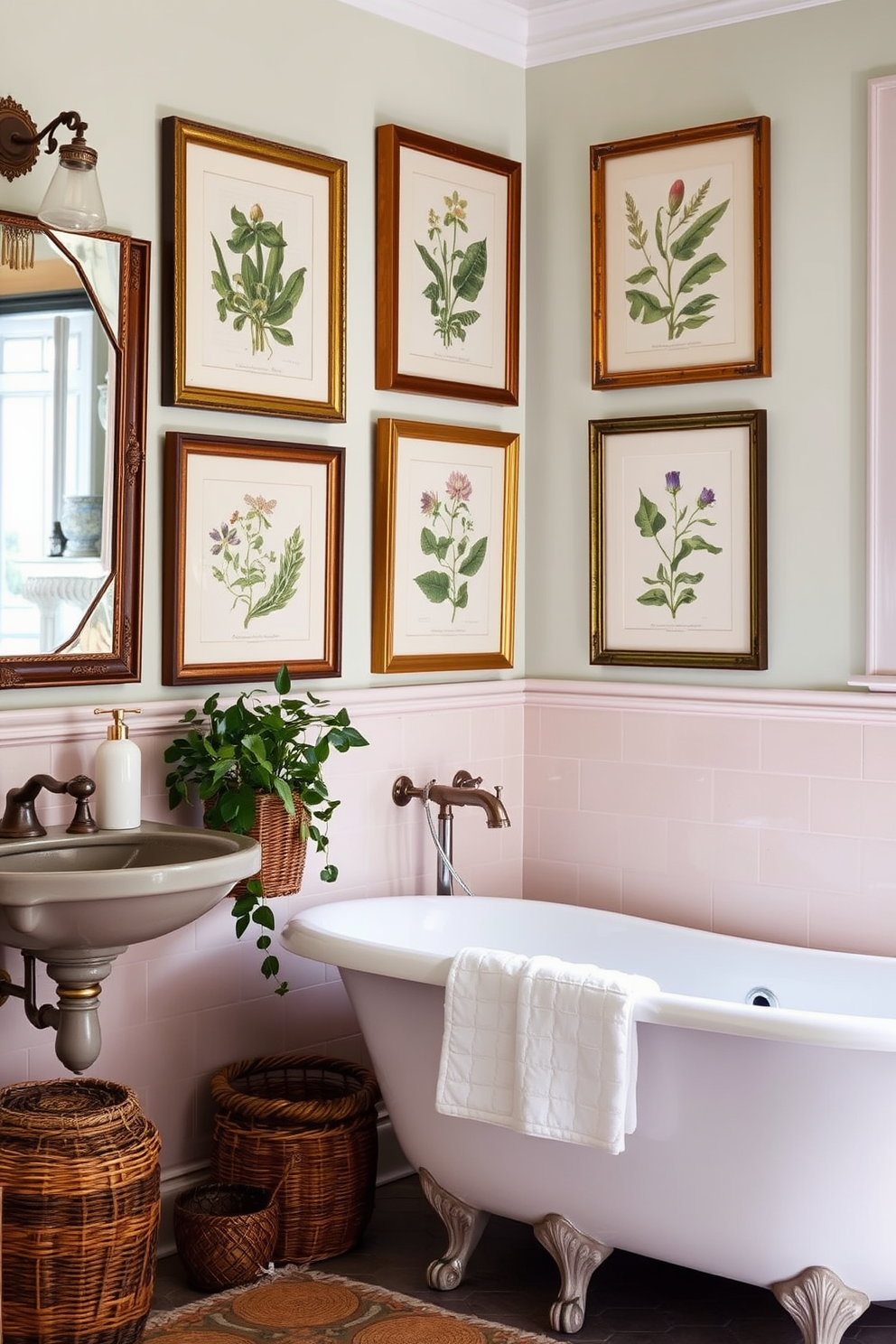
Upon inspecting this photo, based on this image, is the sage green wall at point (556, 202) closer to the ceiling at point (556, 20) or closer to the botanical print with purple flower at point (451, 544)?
the ceiling at point (556, 20)

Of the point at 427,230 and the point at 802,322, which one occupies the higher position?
the point at 427,230

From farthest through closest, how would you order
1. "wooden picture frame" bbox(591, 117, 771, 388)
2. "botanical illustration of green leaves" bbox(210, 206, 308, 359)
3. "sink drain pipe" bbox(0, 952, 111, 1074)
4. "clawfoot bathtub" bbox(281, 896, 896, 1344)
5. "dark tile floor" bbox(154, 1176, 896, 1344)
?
1. "wooden picture frame" bbox(591, 117, 771, 388)
2. "botanical illustration of green leaves" bbox(210, 206, 308, 359)
3. "dark tile floor" bbox(154, 1176, 896, 1344)
4. "sink drain pipe" bbox(0, 952, 111, 1074)
5. "clawfoot bathtub" bbox(281, 896, 896, 1344)

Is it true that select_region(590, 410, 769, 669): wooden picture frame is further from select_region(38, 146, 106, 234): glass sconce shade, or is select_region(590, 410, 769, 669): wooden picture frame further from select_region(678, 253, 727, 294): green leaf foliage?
select_region(38, 146, 106, 234): glass sconce shade

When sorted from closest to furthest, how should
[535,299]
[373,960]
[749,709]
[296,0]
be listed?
[373,960], [296,0], [749,709], [535,299]

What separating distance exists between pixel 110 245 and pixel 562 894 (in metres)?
2.07

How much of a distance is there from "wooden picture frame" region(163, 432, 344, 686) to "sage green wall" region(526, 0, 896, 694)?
0.83 metres

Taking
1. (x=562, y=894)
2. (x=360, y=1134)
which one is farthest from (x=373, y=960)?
(x=562, y=894)

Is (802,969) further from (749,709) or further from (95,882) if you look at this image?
(95,882)

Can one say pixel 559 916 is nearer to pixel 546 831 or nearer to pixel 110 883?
pixel 546 831

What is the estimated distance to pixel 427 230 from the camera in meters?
3.82

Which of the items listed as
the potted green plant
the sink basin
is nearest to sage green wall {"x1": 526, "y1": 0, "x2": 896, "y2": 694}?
the potted green plant

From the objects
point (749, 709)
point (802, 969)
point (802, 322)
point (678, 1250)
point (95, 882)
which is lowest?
point (678, 1250)

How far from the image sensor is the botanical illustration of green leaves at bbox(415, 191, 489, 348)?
151 inches

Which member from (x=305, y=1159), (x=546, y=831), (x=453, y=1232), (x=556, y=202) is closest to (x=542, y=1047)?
(x=453, y=1232)
